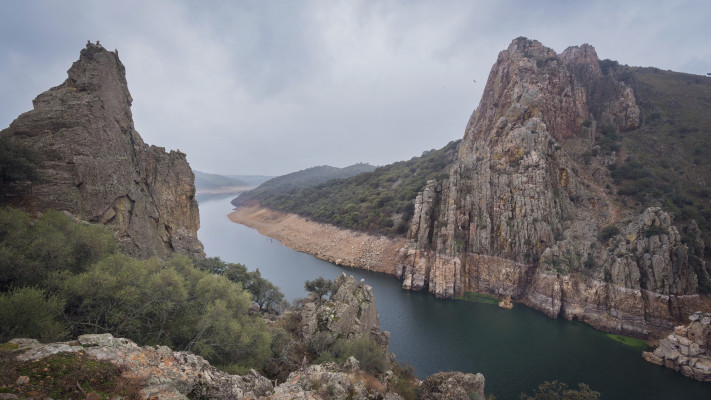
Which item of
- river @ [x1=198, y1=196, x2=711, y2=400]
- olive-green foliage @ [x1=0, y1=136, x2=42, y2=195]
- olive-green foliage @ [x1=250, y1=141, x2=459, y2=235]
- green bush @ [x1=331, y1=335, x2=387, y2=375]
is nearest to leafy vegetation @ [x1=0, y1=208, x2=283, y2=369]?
olive-green foliage @ [x1=0, y1=136, x2=42, y2=195]

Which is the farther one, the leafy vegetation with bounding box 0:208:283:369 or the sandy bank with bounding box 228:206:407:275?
the sandy bank with bounding box 228:206:407:275

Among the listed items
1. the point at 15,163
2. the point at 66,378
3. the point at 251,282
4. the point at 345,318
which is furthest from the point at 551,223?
the point at 15,163

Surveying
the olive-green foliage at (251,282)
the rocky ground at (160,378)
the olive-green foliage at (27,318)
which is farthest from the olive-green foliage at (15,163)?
the olive-green foliage at (251,282)

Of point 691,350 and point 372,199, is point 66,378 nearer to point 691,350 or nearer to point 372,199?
point 691,350

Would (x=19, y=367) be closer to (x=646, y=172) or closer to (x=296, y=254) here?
(x=296, y=254)

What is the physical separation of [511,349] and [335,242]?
1479 inches

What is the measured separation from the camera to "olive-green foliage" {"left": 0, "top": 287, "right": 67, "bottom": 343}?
727cm

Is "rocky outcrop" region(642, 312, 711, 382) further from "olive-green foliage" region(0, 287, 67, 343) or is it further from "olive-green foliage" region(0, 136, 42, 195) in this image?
"olive-green foliage" region(0, 136, 42, 195)

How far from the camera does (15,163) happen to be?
524 inches

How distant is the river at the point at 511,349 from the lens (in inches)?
875

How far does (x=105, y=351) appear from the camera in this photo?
7113 mm

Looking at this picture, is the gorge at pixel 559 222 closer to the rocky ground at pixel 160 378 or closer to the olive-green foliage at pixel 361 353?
the olive-green foliage at pixel 361 353

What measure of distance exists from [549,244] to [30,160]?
48195 millimetres

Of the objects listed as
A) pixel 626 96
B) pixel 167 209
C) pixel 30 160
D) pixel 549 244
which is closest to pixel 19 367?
pixel 30 160
